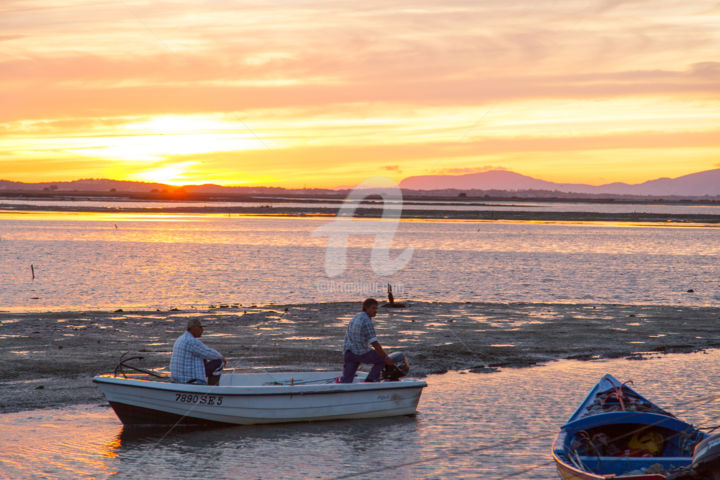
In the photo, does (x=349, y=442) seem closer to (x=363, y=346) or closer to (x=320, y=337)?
(x=363, y=346)

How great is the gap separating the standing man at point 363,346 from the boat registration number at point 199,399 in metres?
2.60

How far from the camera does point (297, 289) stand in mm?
39125

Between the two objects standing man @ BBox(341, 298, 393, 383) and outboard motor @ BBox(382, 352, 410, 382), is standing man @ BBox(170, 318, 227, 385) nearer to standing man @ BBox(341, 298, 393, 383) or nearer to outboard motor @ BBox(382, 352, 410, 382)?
standing man @ BBox(341, 298, 393, 383)

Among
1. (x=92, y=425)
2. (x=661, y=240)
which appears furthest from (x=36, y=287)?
(x=661, y=240)

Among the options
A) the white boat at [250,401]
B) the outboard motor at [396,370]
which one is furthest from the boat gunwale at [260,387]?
the outboard motor at [396,370]

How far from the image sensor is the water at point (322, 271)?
119ft

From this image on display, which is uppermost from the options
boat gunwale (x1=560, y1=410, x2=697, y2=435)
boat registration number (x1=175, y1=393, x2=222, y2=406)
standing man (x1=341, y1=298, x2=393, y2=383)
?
Answer: standing man (x1=341, y1=298, x2=393, y2=383)

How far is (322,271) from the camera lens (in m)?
49.7

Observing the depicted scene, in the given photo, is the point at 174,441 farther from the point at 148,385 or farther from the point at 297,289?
the point at 297,289

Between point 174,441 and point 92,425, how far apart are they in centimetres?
171

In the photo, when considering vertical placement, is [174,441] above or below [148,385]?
below

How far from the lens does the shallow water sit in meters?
12.4

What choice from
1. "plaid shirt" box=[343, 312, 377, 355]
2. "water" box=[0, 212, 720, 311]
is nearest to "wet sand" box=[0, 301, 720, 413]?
"plaid shirt" box=[343, 312, 377, 355]

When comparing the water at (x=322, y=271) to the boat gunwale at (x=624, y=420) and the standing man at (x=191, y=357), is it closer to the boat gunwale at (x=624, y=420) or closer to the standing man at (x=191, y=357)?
the standing man at (x=191, y=357)
